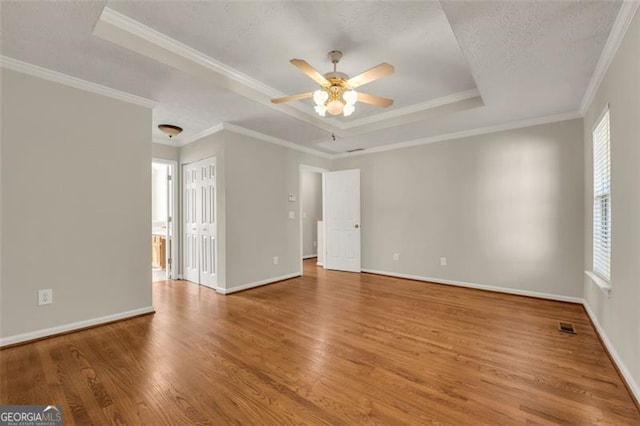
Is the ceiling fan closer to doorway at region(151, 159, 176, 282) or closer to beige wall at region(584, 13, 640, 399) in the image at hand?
beige wall at region(584, 13, 640, 399)

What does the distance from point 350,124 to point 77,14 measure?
3.52 metres

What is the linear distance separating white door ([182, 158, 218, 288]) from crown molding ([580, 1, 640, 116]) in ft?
14.8

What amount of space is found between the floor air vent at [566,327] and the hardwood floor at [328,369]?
6 centimetres

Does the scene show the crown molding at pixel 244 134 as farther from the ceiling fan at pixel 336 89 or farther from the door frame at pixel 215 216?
the ceiling fan at pixel 336 89

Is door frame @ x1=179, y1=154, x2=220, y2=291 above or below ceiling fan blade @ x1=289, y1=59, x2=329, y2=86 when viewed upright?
below

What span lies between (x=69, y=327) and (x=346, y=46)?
3804 millimetres

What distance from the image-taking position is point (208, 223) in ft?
15.1

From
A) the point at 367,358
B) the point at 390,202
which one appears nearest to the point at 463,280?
the point at 390,202

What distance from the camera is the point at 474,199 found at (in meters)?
4.50

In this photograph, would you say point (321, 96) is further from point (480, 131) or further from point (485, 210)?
point (485, 210)

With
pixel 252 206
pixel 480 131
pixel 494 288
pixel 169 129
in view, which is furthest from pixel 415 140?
pixel 169 129

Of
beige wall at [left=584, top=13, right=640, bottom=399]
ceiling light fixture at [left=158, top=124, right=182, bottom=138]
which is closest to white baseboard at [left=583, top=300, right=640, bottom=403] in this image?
beige wall at [left=584, top=13, right=640, bottom=399]

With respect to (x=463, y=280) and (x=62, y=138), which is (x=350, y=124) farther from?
(x=62, y=138)

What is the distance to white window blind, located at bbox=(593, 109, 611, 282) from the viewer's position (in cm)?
257
